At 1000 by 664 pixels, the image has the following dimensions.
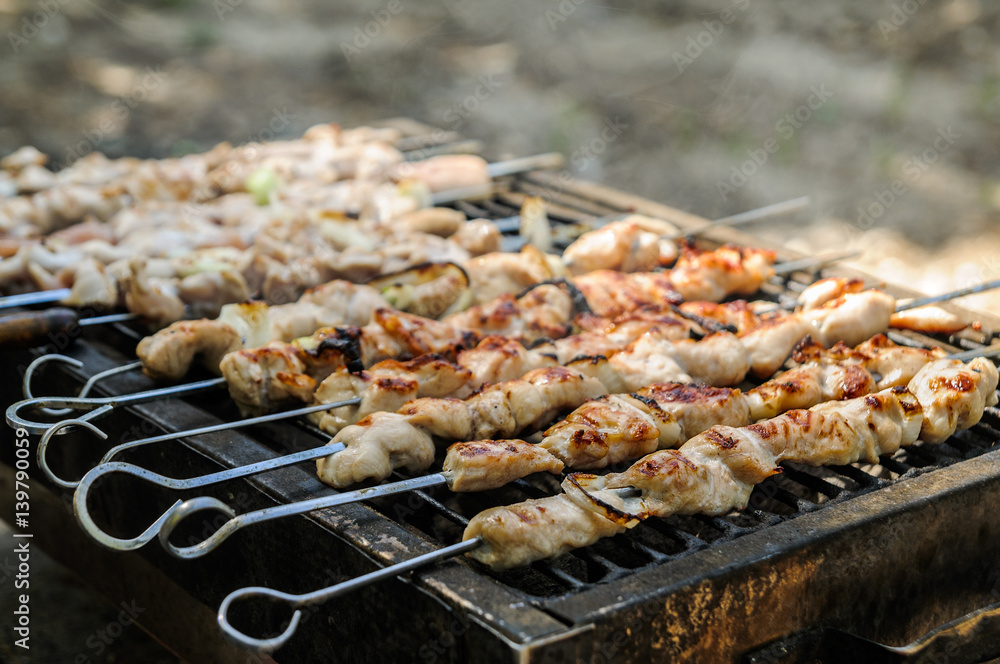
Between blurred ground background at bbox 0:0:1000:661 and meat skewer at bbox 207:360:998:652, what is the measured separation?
3.77 meters

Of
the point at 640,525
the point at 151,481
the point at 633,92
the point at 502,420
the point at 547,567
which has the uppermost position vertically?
the point at 633,92

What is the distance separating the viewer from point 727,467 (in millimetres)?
2510

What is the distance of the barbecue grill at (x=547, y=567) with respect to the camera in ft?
6.47

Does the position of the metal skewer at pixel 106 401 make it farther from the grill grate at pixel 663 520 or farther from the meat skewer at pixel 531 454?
the meat skewer at pixel 531 454

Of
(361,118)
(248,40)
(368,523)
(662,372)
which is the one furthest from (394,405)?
(248,40)

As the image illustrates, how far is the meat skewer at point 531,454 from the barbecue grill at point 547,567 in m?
0.09

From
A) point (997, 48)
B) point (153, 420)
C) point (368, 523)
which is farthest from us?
point (997, 48)

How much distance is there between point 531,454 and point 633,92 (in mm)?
9894

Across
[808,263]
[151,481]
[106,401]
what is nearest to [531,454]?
[151,481]

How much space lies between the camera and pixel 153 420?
2844mm

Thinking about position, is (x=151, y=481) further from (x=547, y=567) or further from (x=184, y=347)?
(x=184, y=347)

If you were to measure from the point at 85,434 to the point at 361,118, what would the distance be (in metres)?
8.87

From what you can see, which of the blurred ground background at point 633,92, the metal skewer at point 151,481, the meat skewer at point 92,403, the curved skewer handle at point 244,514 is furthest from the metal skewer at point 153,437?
the blurred ground background at point 633,92

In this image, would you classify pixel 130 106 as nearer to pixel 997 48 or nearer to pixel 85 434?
pixel 85 434
